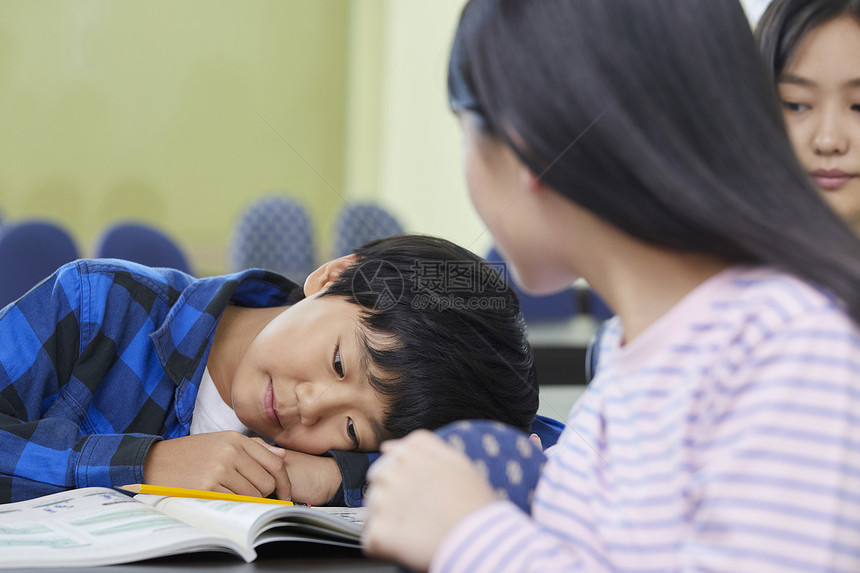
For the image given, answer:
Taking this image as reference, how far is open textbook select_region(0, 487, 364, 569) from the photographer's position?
525mm

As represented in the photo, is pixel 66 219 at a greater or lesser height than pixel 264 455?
lesser

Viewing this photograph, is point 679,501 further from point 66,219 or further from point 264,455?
point 66,219

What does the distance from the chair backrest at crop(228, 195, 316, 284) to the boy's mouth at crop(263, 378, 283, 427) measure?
1895 millimetres

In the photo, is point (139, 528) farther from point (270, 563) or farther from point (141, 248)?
point (141, 248)

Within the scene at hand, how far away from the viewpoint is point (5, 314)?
846mm

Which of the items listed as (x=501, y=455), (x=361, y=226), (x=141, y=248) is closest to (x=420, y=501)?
(x=501, y=455)

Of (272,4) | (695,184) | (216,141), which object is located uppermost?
(272,4)

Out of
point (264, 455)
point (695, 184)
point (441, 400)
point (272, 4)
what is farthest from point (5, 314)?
point (272, 4)

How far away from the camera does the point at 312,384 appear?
861 millimetres

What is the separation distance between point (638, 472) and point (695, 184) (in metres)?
0.16

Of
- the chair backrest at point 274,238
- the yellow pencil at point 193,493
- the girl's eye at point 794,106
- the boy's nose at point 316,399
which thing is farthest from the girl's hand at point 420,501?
the chair backrest at point 274,238

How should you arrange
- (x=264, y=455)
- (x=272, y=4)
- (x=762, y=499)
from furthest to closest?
1. (x=272, y=4)
2. (x=264, y=455)
3. (x=762, y=499)

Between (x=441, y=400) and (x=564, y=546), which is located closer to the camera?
(x=564, y=546)

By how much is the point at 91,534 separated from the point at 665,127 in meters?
0.48
